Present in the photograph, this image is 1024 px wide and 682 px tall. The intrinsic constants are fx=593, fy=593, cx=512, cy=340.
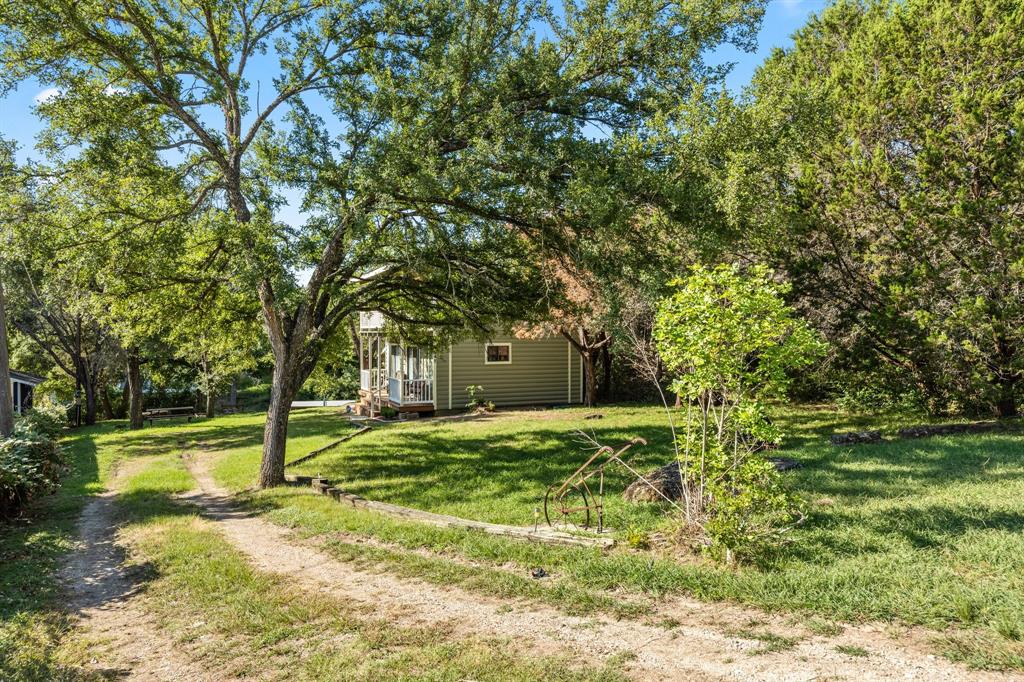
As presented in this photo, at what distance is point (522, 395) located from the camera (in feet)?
77.1

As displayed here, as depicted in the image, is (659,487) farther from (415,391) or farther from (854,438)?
(415,391)

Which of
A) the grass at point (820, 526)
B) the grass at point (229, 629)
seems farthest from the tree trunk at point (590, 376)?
the grass at point (229, 629)

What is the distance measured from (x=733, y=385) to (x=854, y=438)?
782 centimetres

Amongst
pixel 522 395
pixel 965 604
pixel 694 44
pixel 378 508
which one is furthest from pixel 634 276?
pixel 522 395

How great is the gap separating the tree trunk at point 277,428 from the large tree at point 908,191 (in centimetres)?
904

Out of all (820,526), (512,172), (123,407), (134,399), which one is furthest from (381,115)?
(123,407)

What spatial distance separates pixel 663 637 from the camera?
176 inches

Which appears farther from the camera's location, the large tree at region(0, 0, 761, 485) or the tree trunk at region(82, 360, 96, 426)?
the tree trunk at region(82, 360, 96, 426)

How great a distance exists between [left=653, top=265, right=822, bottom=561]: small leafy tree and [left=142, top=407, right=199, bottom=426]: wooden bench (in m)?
29.1

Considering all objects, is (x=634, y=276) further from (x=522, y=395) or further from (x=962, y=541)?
(x=522, y=395)

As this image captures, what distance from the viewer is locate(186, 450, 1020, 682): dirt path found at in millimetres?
3838

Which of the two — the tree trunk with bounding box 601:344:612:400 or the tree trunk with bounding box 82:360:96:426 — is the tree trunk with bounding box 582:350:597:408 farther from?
the tree trunk with bounding box 82:360:96:426

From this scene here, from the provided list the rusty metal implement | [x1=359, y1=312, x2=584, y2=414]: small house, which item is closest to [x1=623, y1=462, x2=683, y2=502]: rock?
the rusty metal implement

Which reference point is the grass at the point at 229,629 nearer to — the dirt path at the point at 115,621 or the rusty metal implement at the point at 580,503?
the dirt path at the point at 115,621
